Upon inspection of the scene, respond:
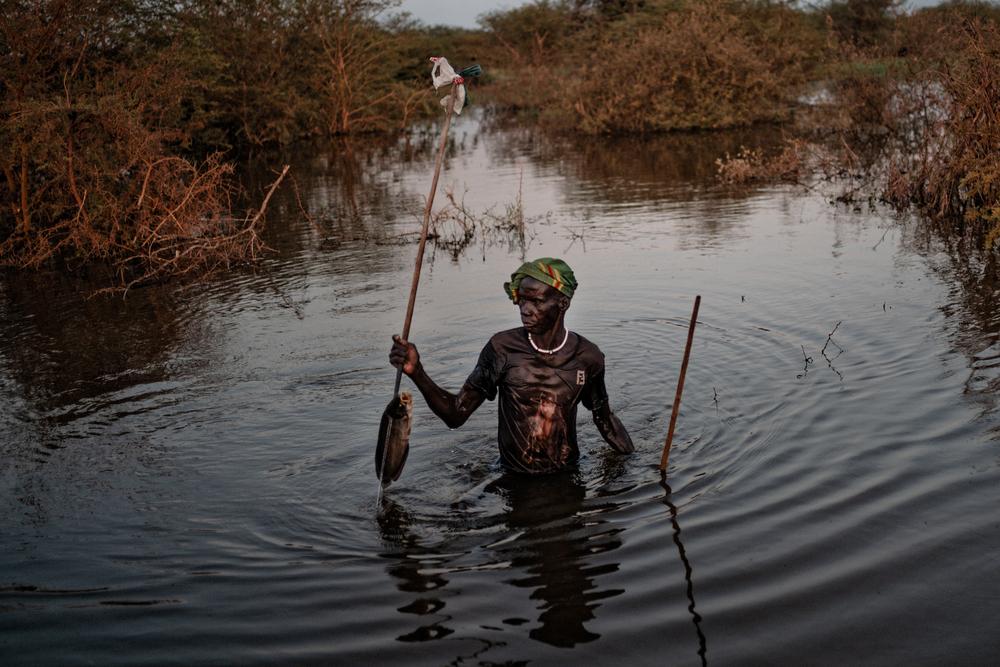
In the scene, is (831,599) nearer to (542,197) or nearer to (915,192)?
(915,192)

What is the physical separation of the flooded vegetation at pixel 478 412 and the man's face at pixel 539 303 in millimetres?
1008

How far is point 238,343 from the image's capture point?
9375 mm

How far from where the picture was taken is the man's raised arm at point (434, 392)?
4.76 meters

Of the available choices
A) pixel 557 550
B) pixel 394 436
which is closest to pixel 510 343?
pixel 394 436

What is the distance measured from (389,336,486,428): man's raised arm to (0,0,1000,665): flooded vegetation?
0.56 metres

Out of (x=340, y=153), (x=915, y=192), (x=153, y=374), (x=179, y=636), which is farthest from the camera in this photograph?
(x=340, y=153)

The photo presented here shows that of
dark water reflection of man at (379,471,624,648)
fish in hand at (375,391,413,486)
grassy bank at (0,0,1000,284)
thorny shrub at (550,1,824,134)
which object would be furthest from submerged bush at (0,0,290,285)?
thorny shrub at (550,1,824,134)

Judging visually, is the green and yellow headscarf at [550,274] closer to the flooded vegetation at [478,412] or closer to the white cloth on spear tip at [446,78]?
the white cloth on spear tip at [446,78]

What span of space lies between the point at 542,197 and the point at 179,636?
15073 mm

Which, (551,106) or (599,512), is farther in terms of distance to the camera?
(551,106)

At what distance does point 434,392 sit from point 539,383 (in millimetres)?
629

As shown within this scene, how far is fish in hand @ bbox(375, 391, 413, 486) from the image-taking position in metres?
5.05

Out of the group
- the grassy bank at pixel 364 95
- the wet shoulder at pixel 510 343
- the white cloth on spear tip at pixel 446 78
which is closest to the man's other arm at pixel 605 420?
the wet shoulder at pixel 510 343

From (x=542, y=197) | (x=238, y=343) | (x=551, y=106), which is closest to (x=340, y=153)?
(x=551, y=106)
